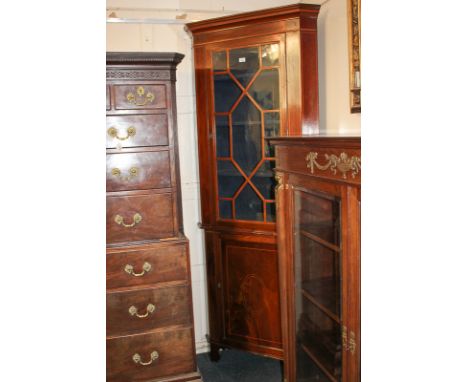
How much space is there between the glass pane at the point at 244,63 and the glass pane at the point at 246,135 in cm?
11

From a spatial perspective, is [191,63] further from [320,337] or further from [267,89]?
[320,337]

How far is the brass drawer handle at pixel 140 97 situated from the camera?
2.03 metres

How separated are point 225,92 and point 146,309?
1214 millimetres

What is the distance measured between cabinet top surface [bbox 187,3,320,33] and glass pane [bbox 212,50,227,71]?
0.13 m

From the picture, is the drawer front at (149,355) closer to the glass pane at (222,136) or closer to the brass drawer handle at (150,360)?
the brass drawer handle at (150,360)

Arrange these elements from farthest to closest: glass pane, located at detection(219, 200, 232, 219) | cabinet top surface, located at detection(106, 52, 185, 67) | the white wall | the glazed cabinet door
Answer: glass pane, located at detection(219, 200, 232, 219) < the white wall < cabinet top surface, located at detection(106, 52, 185, 67) < the glazed cabinet door

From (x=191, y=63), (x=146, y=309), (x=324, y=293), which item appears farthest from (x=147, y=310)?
(x=191, y=63)

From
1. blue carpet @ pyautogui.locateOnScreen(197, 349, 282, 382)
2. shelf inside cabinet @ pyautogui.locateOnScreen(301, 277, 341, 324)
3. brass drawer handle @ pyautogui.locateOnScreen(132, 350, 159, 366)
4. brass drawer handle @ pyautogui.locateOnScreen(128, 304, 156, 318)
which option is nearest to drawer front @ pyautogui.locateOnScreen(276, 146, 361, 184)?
shelf inside cabinet @ pyautogui.locateOnScreen(301, 277, 341, 324)

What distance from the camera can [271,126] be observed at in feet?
8.14

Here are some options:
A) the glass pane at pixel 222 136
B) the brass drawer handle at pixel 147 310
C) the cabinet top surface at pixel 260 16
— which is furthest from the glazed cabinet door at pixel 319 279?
the cabinet top surface at pixel 260 16

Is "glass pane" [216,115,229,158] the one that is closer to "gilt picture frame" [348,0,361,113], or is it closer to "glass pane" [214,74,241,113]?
"glass pane" [214,74,241,113]

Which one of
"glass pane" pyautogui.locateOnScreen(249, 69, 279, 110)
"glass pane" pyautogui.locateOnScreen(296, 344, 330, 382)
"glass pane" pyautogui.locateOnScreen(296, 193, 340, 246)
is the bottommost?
"glass pane" pyautogui.locateOnScreen(296, 344, 330, 382)

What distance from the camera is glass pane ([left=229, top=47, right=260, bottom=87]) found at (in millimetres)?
2465
